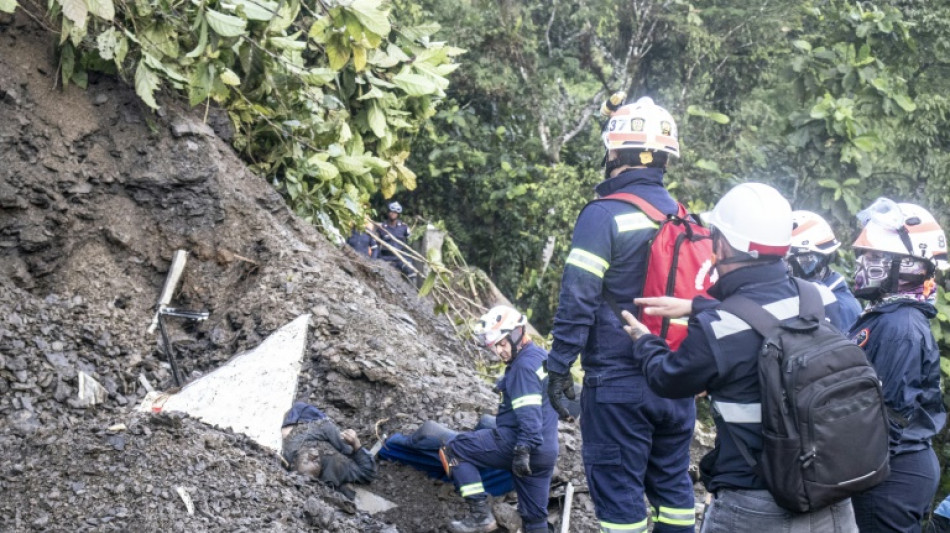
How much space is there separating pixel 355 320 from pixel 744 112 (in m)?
9.72

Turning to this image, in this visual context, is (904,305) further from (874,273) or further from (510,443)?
(510,443)

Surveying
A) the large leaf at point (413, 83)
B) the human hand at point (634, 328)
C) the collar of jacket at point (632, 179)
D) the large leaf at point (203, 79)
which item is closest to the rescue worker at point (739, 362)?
the human hand at point (634, 328)

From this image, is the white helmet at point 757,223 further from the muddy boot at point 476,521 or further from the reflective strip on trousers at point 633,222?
the muddy boot at point 476,521

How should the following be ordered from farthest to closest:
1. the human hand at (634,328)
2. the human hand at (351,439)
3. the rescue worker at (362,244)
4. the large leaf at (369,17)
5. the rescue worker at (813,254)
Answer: the rescue worker at (362,244) → the human hand at (351,439) → the rescue worker at (813,254) → the large leaf at (369,17) → the human hand at (634,328)

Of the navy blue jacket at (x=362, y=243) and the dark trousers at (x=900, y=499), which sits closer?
the dark trousers at (x=900, y=499)

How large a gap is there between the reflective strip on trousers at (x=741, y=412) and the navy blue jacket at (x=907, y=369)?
1.28 m

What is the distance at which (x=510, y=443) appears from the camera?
20.4 ft

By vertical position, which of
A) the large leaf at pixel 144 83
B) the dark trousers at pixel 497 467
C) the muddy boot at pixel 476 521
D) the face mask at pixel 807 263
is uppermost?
the face mask at pixel 807 263

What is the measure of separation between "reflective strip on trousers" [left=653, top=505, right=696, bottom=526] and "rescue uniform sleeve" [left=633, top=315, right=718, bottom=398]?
4.20 ft

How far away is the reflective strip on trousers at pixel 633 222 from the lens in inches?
178

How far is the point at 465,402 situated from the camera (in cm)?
740

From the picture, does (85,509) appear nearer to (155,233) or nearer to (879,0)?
(155,233)

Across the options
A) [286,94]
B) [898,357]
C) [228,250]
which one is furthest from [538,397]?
[286,94]

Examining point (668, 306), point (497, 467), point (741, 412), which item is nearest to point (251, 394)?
point (497, 467)
